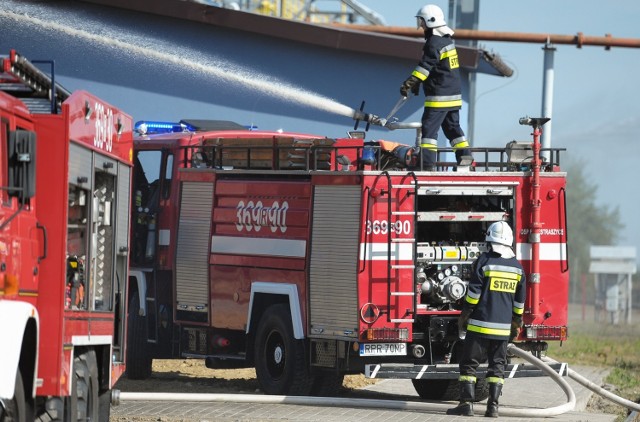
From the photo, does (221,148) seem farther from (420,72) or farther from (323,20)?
(323,20)

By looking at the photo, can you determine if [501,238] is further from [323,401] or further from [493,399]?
[323,401]

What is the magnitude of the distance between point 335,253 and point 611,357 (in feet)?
39.4

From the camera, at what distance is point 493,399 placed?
13.8 metres

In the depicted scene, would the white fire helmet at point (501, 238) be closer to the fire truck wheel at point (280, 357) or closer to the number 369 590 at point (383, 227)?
the number 369 590 at point (383, 227)

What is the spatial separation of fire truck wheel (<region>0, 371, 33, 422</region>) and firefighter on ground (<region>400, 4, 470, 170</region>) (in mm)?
7663

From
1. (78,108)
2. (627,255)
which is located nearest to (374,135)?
(78,108)

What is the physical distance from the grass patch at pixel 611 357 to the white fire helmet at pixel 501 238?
7.85ft

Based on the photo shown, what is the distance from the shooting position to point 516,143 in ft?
48.4

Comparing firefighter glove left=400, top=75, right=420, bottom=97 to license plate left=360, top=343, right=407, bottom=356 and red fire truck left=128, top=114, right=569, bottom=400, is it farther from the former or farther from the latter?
license plate left=360, top=343, right=407, bottom=356

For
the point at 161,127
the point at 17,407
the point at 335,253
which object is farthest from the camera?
the point at 161,127

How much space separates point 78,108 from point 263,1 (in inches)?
668

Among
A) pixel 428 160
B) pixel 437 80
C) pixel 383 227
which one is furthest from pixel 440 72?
pixel 383 227

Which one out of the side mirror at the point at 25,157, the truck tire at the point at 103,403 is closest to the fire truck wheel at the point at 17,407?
the side mirror at the point at 25,157

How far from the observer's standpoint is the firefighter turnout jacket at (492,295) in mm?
13703
